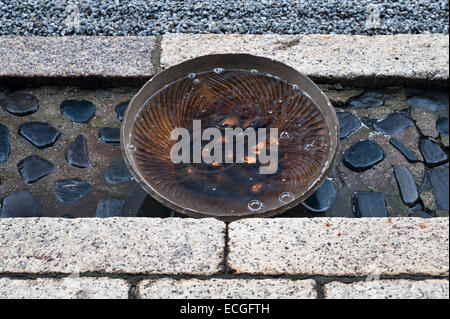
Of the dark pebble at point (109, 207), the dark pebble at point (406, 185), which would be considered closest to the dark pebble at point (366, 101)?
the dark pebble at point (406, 185)

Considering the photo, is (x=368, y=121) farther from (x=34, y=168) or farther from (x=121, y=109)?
(x=34, y=168)

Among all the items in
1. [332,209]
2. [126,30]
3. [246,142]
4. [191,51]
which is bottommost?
[332,209]

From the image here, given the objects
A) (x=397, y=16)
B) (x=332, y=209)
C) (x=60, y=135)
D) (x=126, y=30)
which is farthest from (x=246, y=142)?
(x=397, y=16)

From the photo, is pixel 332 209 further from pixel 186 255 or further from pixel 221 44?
pixel 221 44

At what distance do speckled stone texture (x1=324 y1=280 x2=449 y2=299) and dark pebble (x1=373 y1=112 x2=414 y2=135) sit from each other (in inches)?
39.2

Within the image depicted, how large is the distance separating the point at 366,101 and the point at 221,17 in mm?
1036

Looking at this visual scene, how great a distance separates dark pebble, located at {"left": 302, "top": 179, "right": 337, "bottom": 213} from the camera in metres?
2.58

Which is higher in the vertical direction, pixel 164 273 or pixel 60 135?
pixel 60 135

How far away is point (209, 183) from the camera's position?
2.46 metres

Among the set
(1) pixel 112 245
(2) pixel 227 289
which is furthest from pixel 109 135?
(2) pixel 227 289

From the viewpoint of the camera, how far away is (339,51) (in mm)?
3119

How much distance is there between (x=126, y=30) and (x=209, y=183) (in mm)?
1363

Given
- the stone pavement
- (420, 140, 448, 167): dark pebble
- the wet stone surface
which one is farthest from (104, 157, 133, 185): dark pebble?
(420, 140, 448, 167): dark pebble

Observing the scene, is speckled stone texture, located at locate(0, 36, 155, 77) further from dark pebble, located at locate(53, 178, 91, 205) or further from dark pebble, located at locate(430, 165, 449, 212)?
dark pebble, located at locate(430, 165, 449, 212)
